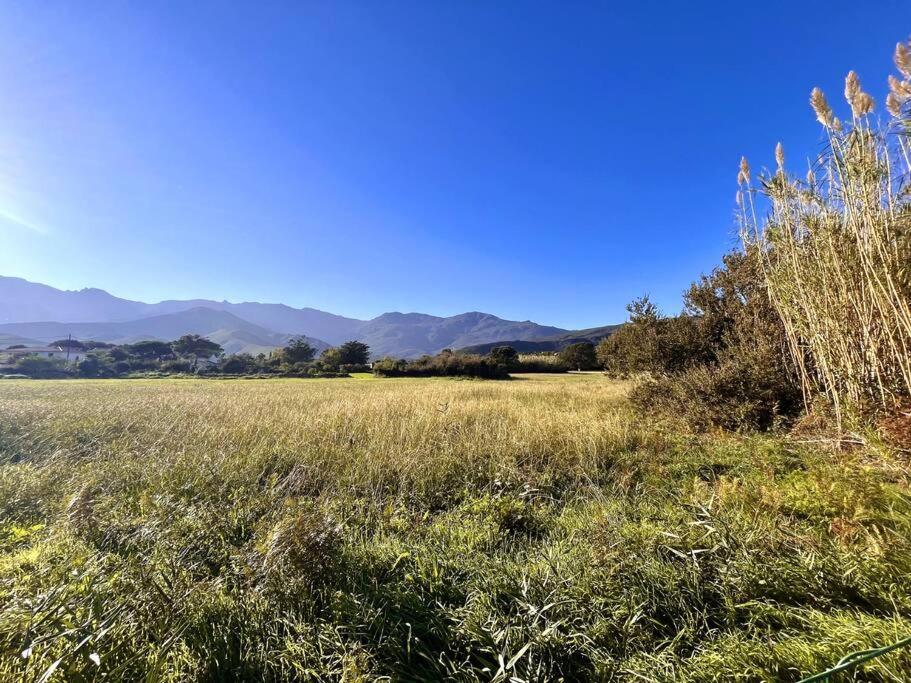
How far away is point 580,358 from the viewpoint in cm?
4544

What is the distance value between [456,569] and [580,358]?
4617 cm

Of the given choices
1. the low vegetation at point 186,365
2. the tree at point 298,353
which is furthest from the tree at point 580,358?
the tree at point 298,353

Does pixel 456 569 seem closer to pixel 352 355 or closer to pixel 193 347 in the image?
pixel 352 355

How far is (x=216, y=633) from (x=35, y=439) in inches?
308

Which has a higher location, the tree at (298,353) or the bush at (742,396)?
the bush at (742,396)

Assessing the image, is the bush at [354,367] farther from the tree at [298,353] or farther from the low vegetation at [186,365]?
the tree at [298,353]

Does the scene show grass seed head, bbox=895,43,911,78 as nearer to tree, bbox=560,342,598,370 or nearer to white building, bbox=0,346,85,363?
tree, bbox=560,342,598,370

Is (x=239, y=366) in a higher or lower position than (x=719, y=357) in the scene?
lower

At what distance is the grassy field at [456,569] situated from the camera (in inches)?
66.8

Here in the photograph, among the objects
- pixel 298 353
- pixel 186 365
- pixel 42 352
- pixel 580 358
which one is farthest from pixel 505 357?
pixel 42 352

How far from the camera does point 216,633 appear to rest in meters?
1.95

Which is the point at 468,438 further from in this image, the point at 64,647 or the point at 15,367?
the point at 15,367

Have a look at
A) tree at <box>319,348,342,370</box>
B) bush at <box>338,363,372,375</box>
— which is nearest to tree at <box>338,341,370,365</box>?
tree at <box>319,348,342,370</box>

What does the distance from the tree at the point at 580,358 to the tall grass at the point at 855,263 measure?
4152cm
